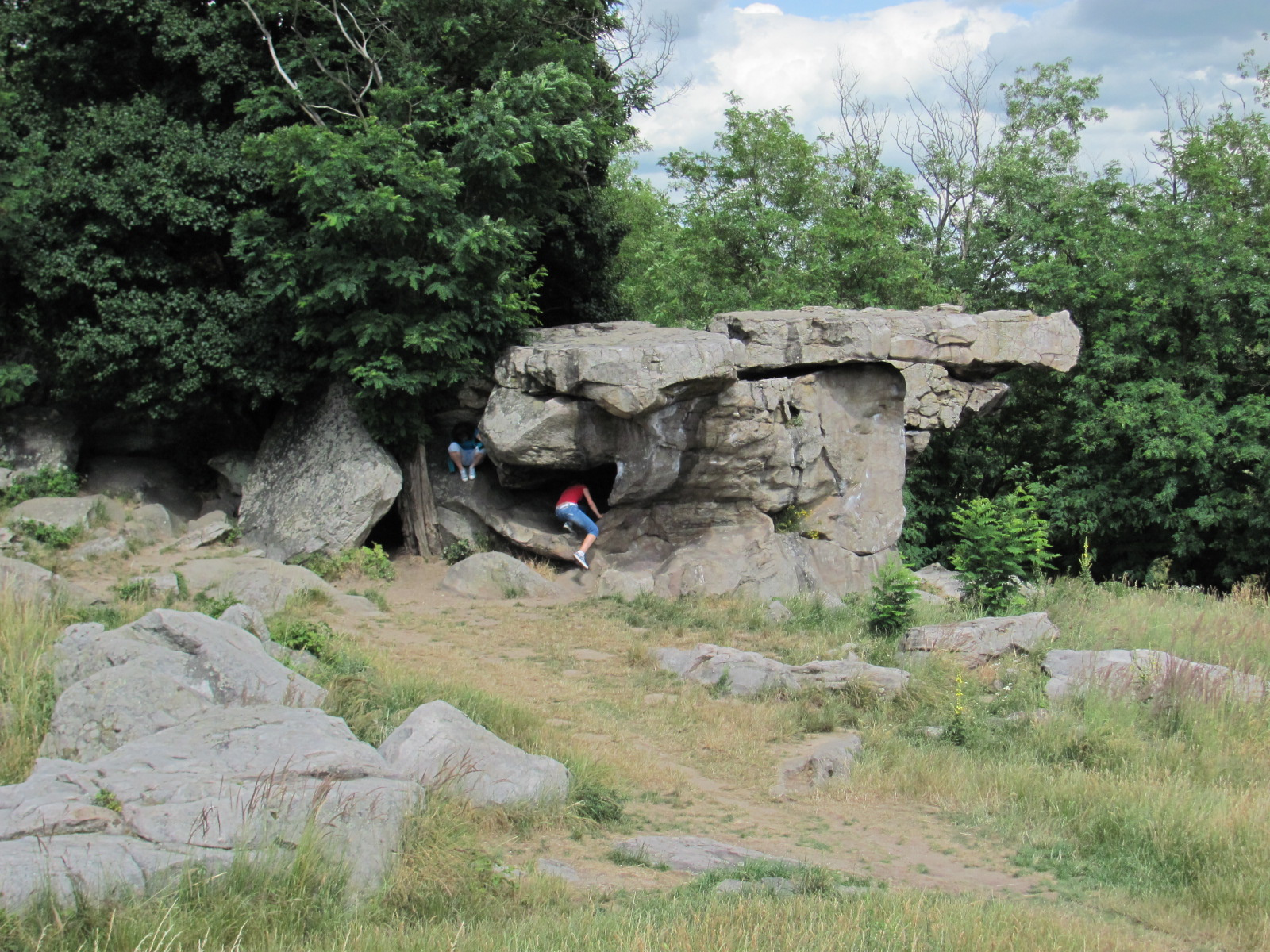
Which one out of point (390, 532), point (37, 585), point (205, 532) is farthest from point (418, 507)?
point (37, 585)

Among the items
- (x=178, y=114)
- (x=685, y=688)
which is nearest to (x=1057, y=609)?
(x=685, y=688)

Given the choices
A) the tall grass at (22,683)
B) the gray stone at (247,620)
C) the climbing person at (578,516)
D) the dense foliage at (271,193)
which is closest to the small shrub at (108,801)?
the tall grass at (22,683)

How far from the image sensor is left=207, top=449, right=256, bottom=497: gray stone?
55.7 ft

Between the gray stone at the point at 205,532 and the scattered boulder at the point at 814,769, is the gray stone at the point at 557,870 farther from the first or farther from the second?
the gray stone at the point at 205,532

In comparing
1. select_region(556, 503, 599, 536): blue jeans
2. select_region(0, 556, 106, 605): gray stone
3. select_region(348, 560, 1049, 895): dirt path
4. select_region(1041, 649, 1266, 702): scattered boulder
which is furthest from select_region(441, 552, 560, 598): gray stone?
select_region(1041, 649, 1266, 702): scattered boulder

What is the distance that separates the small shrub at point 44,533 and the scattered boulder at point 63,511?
3.4 inches

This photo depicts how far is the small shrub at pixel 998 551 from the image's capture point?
13.5 m

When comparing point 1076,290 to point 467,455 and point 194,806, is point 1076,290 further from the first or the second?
point 194,806

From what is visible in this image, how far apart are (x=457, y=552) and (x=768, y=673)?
6967 millimetres

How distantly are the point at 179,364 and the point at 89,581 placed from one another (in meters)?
3.78

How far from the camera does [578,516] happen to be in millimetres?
15820

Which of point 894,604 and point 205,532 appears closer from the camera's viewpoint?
point 894,604

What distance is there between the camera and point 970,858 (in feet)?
20.8

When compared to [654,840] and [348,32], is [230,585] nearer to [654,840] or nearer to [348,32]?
[654,840]
